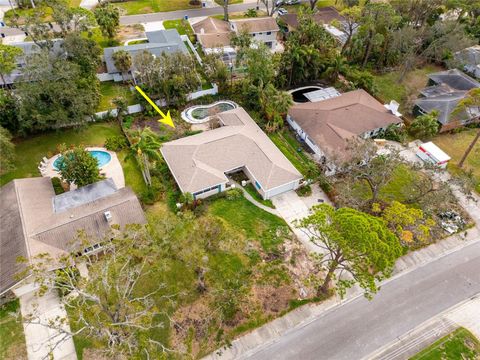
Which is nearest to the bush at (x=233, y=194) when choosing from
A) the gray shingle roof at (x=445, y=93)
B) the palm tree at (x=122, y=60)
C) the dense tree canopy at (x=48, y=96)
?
the dense tree canopy at (x=48, y=96)

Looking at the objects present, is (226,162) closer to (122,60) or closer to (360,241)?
(360,241)

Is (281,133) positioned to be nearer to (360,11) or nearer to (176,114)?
(176,114)

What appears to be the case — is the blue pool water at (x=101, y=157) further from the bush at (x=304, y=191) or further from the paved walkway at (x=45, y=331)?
the bush at (x=304, y=191)

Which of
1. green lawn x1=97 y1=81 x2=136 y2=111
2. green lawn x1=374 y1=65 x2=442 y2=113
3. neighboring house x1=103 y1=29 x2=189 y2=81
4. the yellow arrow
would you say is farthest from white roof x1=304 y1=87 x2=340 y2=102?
green lawn x1=97 y1=81 x2=136 y2=111

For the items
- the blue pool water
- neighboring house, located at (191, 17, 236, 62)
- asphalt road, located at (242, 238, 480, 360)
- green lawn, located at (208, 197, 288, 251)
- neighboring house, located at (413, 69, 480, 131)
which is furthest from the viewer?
neighboring house, located at (191, 17, 236, 62)

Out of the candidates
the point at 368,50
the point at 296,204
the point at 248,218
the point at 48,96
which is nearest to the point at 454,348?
the point at 296,204

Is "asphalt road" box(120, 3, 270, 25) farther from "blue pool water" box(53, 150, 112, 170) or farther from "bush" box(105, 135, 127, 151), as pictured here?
"blue pool water" box(53, 150, 112, 170)
